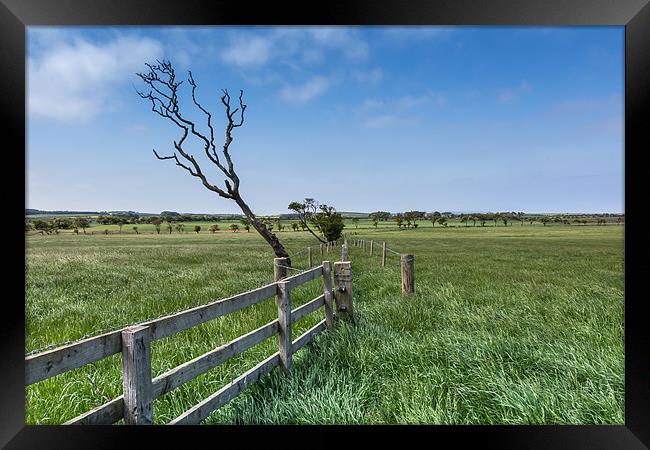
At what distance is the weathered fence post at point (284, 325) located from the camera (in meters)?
3.32

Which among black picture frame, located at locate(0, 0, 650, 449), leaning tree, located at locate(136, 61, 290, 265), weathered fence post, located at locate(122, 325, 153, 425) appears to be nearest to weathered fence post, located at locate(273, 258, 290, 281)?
leaning tree, located at locate(136, 61, 290, 265)

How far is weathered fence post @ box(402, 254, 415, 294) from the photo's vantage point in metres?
6.77

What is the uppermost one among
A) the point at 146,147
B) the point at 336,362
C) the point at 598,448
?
the point at 146,147

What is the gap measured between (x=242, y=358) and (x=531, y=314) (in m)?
4.56

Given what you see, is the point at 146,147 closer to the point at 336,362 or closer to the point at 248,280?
the point at 248,280

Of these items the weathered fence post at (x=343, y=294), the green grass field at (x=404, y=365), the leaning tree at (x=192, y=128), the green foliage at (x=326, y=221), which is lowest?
the green grass field at (x=404, y=365)

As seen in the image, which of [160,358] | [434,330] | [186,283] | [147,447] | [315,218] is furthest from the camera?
[315,218]

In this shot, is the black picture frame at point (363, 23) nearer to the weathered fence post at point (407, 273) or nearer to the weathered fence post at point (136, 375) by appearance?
the weathered fence post at point (136, 375)

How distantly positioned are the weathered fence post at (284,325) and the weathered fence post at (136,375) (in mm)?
1490

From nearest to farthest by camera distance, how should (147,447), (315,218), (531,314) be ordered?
(147,447), (531,314), (315,218)

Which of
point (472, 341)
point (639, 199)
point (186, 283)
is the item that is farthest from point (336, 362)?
point (186, 283)

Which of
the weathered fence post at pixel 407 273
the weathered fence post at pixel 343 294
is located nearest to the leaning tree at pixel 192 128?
the weathered fence post at pixel 407 273

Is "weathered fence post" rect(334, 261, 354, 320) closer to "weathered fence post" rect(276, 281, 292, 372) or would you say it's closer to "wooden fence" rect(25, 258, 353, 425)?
"wooden fence" rect(25, 258, 353, 425)

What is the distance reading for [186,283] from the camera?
30.7 feet
